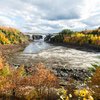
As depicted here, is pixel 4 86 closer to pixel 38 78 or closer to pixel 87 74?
pixel 38 78

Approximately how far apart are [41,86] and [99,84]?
5.60m

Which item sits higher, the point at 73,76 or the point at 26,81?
the point at 26,81

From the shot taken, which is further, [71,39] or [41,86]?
[71,39]

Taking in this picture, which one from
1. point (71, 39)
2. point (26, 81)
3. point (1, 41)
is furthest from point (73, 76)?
point (71, 39)

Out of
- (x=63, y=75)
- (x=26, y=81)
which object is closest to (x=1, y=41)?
(x=63, y=75)

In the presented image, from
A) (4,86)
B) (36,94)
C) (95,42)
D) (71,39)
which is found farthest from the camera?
(71,39)

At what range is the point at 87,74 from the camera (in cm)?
5066

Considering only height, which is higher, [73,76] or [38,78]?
[38,78]

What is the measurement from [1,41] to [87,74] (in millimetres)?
106865

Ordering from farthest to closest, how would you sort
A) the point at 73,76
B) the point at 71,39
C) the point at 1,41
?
the point at 71,39 → the point at 1,41 → the point at 73,76

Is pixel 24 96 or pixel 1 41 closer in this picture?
pixel 24 96

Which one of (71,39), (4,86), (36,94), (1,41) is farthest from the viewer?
(71,39)

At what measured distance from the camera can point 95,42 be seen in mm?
138625

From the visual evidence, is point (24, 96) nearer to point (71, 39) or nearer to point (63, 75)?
point (63, 75)
